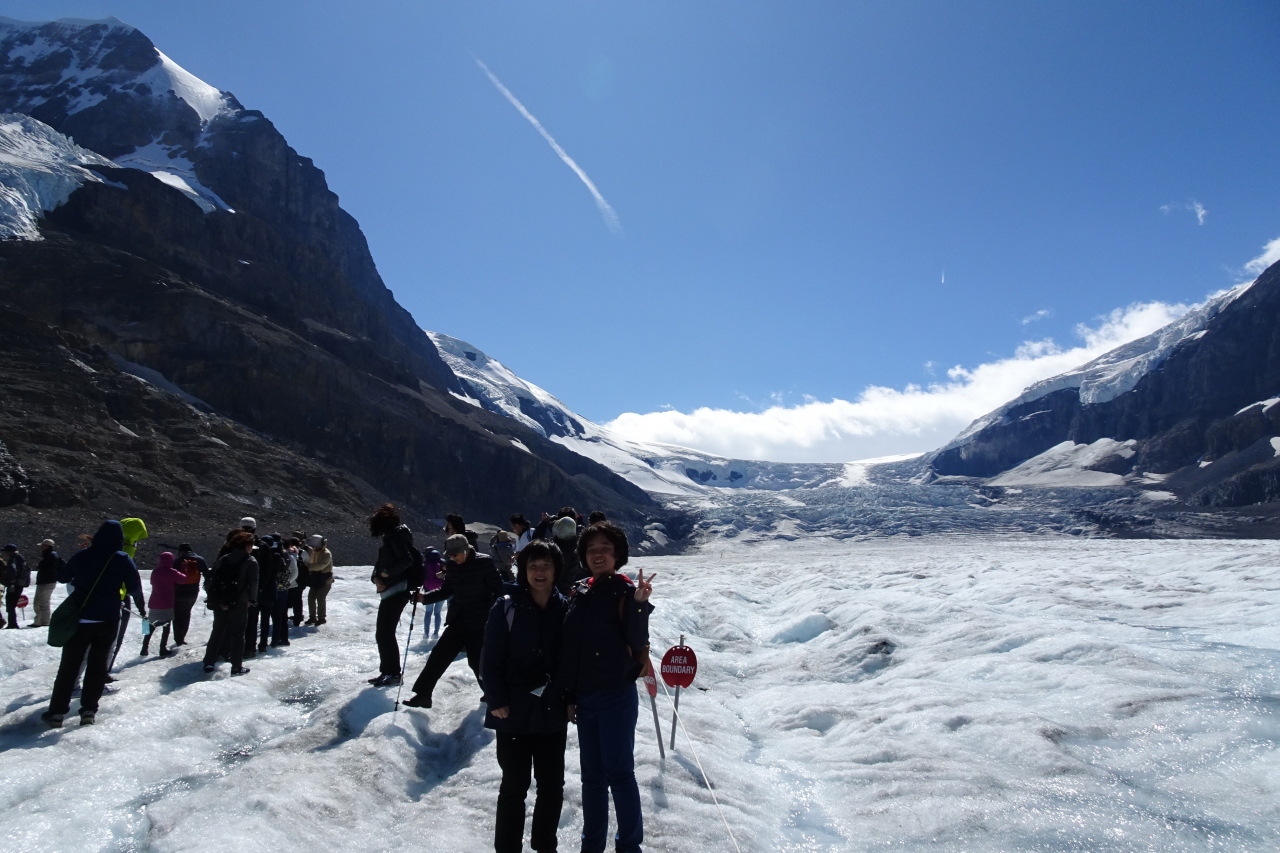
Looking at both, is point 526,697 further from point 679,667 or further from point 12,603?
point 12,603

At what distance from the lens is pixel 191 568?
9289mm

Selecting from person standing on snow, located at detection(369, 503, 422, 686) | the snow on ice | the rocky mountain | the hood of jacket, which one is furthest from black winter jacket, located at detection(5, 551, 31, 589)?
the rocky mountain

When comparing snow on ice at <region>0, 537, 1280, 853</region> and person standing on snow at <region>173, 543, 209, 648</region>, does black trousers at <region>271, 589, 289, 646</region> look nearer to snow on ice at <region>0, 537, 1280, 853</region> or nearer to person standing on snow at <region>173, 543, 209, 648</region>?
snow on ice at <region>0, 537, 1280, 853</region>

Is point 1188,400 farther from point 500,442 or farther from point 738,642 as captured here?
point 738,642

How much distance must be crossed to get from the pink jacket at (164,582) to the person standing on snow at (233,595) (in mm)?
1541

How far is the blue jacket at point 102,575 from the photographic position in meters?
5.86

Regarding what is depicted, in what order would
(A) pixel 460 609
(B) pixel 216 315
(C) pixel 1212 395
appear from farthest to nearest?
(C) pixel 1212 395, (B) pixel 216 315, (A) pixel 460 609

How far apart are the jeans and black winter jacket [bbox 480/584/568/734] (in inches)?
7.4

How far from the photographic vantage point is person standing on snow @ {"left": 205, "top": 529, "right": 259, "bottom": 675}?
25.3ft

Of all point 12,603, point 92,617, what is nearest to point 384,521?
point 92,617

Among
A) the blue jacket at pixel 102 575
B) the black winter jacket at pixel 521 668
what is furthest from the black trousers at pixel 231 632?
the black winter jacket at pixel 521 668

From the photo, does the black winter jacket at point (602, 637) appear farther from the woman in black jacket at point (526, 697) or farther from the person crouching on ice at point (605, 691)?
the woman in black jacket at point (526, 697)

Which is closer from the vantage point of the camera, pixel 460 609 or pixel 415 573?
pixel 460 609

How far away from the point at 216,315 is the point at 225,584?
6539 centimetres
